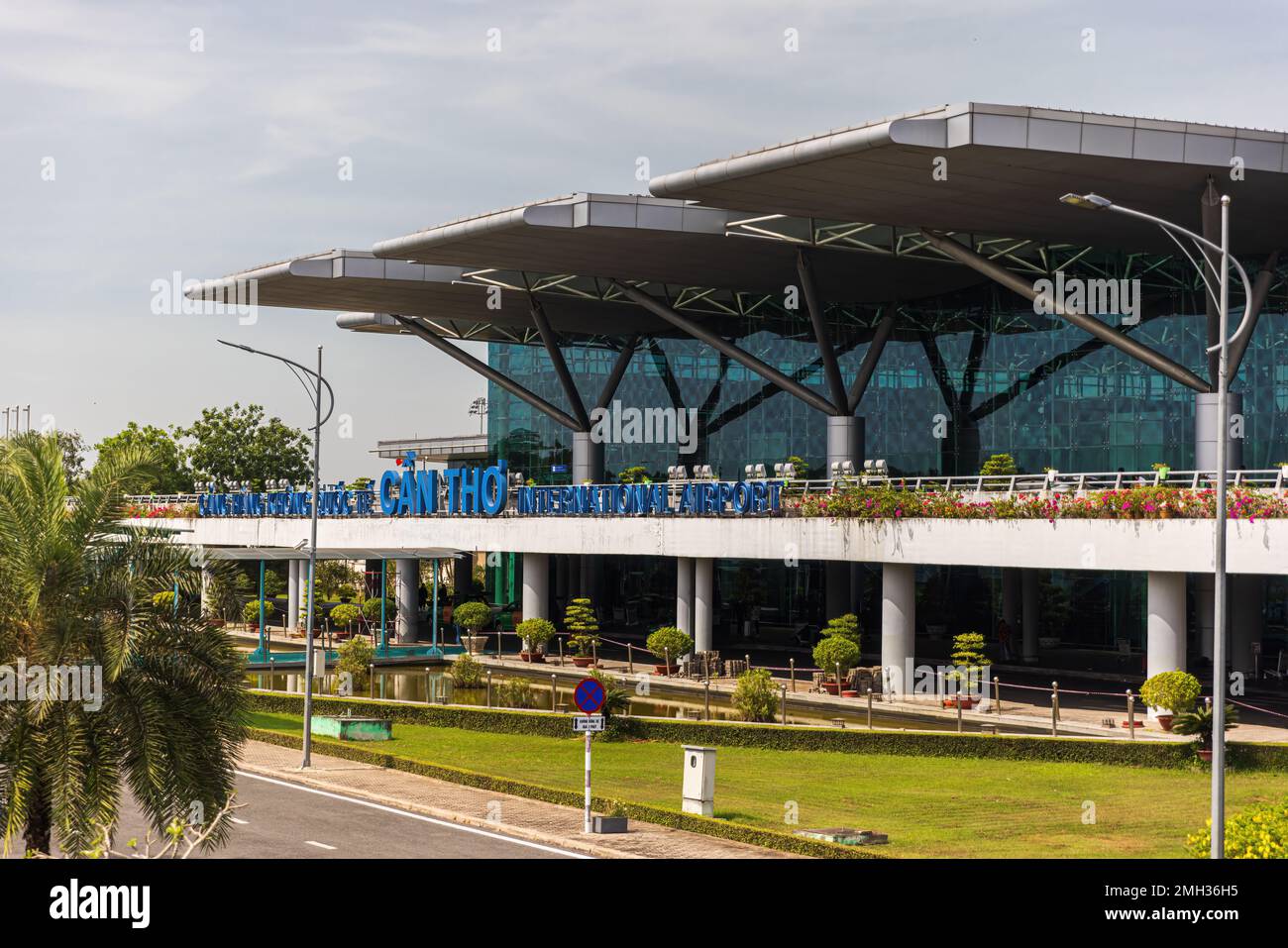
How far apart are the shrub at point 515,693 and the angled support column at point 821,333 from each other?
1711 cm

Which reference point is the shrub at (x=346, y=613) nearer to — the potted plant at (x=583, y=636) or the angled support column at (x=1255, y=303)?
the potted plant at (x=583, y=636)

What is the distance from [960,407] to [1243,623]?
17.3m

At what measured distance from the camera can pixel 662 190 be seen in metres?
47.0

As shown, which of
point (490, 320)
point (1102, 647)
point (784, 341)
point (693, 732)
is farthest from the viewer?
point (490, 320)

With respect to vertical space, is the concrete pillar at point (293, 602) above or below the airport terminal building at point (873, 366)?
below

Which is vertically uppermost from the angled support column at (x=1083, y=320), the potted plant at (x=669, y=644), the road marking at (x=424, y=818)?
the angled support column at (x=1083, y=320)

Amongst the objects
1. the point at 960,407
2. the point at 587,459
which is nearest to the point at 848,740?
the point at 960,407

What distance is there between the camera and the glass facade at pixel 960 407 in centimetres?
5622

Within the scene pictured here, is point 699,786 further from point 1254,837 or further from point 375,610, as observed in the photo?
point 375,610

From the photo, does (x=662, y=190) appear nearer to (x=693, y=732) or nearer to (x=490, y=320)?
(x=693, y=732)

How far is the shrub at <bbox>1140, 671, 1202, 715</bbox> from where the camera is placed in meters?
36.7

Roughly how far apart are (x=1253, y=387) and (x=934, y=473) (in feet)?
48.2

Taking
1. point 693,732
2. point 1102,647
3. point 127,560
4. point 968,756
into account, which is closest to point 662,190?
point 693,732

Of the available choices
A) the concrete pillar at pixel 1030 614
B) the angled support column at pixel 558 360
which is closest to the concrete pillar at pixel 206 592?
the concrete pillar at pixel 1030 614
